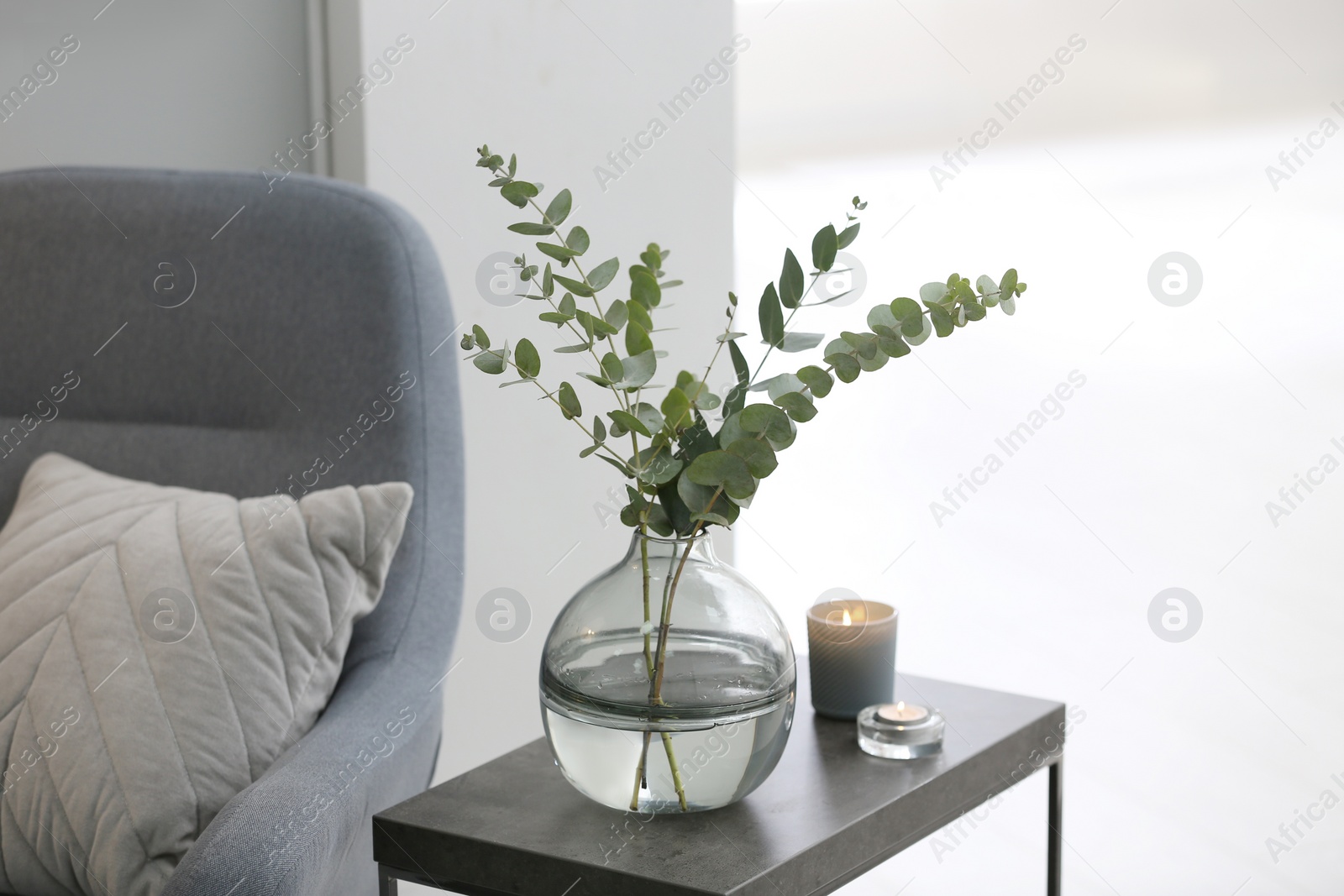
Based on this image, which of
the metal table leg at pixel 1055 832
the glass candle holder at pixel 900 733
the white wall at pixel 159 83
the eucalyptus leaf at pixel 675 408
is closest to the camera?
the eucalyptus leaf at pixel 675 408

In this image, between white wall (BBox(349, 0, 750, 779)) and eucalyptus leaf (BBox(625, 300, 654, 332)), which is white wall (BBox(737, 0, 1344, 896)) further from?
eucalyptus leaf (BBox(625, 300, 654, 332))

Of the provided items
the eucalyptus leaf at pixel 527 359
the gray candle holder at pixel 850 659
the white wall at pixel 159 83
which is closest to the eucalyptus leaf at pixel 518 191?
the eucalyptus leaf at pixel 527 359

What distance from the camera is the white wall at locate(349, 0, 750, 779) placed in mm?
1663

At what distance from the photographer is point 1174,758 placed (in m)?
1.79

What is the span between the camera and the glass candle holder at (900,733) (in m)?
0.95

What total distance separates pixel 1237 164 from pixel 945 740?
1.10 meters

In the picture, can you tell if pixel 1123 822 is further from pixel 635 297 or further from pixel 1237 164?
pixel 635 297

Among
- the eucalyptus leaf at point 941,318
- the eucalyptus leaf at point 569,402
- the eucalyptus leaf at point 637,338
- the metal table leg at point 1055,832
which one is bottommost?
the metal table leg at point 1055,832

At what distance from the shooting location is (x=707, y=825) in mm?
838

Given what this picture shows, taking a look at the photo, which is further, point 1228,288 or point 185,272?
point 1228,288

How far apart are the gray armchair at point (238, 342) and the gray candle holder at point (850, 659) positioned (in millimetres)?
419

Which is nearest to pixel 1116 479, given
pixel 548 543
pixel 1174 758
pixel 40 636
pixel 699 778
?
pixel 1174 758

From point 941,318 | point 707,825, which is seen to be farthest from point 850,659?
point 941,318

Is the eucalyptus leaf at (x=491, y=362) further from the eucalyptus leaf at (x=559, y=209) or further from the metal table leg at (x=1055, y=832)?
the metal table leg at (x=1055, y=832)
